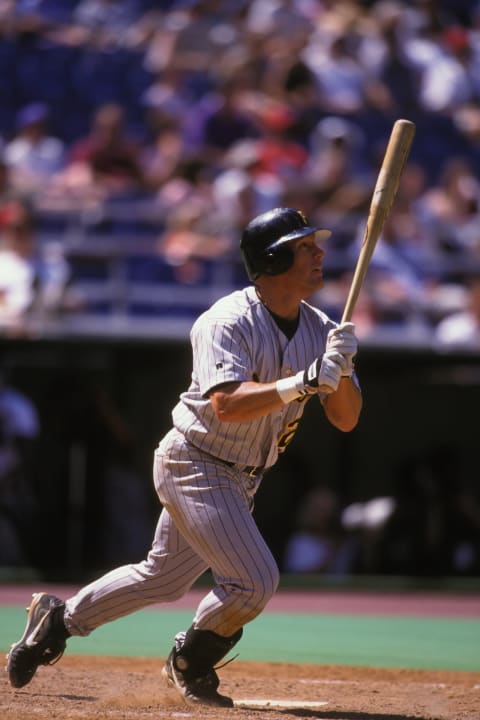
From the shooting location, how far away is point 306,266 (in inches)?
166

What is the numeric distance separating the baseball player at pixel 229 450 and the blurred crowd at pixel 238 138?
491cm

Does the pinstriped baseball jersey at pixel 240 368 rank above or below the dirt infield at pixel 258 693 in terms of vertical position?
above

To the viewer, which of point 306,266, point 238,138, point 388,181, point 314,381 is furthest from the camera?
point 238,138

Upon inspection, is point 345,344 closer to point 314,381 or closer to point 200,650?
point 314,381

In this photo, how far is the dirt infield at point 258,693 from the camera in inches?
158

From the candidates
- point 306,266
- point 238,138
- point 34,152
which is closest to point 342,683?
point 306,266

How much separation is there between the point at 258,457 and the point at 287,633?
307cm

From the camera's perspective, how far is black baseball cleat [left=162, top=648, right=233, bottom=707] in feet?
13.7

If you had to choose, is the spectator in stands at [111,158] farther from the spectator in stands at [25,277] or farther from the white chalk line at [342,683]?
the white chalk line at [342,683]

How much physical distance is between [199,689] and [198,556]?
0.44 meters

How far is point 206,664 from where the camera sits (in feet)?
13.7

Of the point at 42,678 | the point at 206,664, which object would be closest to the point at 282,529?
the point at 42,678

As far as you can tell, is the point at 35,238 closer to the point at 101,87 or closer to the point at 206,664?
the point at 101,87

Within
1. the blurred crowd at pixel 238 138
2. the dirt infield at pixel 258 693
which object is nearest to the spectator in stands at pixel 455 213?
the blurred crowd at pixel 238 138
